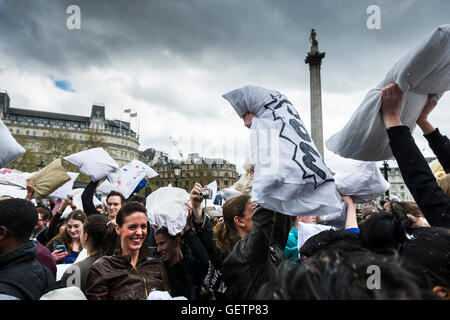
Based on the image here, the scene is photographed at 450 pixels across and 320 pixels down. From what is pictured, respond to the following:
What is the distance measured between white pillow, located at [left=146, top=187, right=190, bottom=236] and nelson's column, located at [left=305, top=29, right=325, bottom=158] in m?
22.1

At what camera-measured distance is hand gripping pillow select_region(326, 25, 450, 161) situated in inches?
60.8

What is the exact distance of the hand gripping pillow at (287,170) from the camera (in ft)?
5.36


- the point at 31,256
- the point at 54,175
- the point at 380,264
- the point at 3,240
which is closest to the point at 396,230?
the point at 380,264

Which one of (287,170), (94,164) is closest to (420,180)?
(287,170)

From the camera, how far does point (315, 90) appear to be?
2373cm

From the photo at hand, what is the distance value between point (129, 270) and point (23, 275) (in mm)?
687

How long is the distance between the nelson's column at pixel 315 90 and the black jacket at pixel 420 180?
23034mm

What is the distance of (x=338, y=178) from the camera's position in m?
3.04

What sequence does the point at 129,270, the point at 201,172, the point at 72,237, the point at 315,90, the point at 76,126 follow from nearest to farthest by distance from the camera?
the point at 129,270, the point at 72,237, the point at 315,90, the point at 76,126, the point at 201,172

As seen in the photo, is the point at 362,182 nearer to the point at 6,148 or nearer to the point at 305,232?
the point at 305,232

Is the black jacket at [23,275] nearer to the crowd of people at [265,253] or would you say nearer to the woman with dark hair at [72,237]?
the crowd of people at [265,253]
